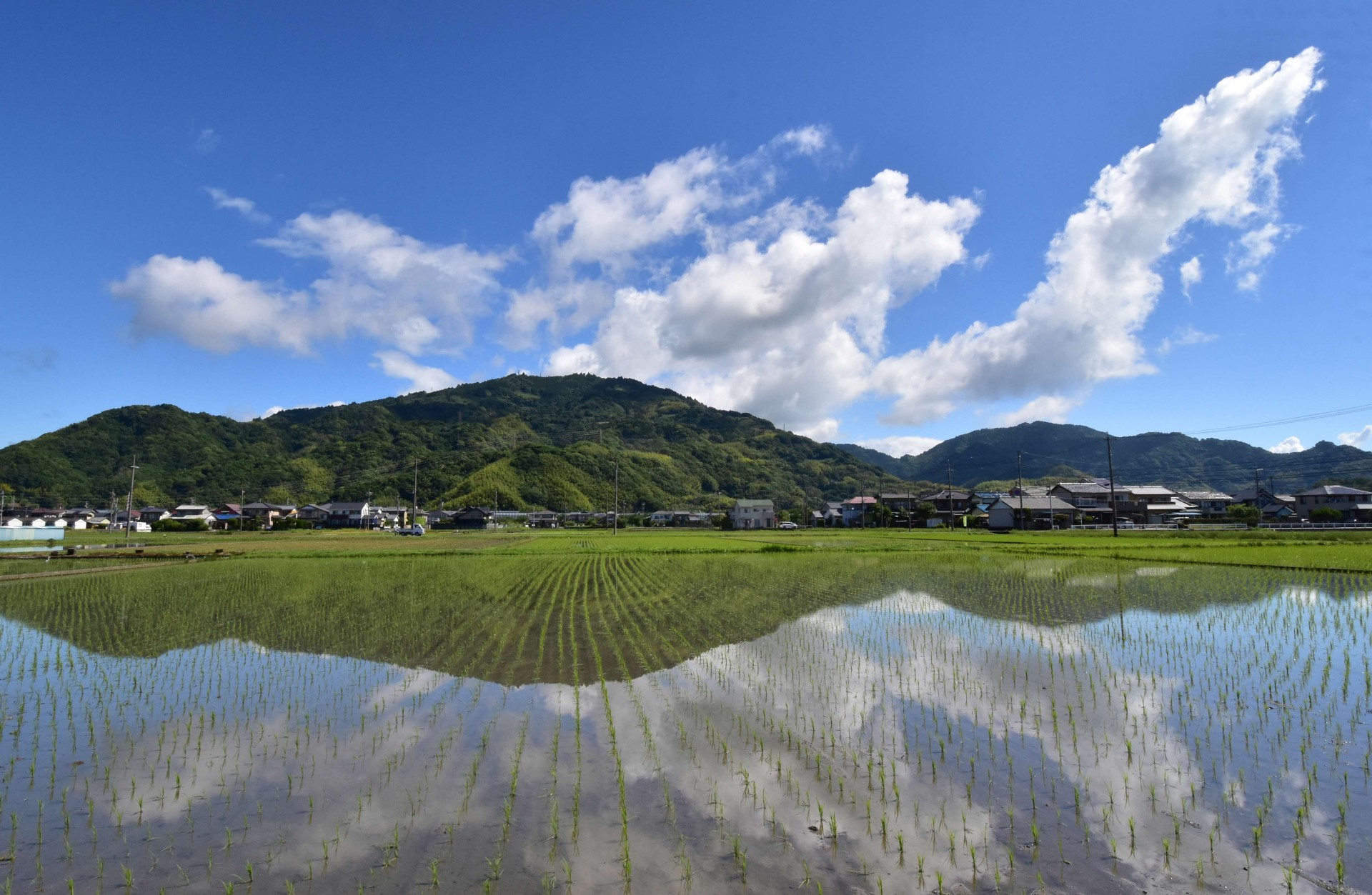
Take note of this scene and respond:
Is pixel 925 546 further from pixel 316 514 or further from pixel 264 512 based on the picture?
pixel 264 512

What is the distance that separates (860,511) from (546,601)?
74604mm

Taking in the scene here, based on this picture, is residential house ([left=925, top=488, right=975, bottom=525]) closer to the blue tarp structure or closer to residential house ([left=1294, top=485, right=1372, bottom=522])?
residential house ([left=1294, top=485, right=1372, bottom=522])

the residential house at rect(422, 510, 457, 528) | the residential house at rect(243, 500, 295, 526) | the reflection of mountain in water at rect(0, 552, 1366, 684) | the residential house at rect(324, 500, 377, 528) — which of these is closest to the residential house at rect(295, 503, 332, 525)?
the residential house at rect(324, 500, 377, 528)

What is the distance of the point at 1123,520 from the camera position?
244 ft

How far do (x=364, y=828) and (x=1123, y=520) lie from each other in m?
88.2

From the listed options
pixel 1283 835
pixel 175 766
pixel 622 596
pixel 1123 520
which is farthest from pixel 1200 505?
pixel 175 766

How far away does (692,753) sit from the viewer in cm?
685

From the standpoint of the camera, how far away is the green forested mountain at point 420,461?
102 m

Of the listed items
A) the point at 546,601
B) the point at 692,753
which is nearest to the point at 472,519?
the point at 546,601

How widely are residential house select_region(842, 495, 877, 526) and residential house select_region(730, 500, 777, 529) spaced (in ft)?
34.0

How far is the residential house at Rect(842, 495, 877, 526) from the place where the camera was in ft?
259

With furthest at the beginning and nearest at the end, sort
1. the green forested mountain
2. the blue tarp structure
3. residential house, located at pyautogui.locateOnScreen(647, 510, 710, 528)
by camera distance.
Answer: the green forested mountain, residential house, located at pyautogui.locateOnScreen(647, 510, 710, 528), the blue tarp structure

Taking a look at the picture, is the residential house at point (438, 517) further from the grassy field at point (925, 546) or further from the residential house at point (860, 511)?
the residential house at point (860, 511)

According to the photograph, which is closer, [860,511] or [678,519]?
[860,511]
